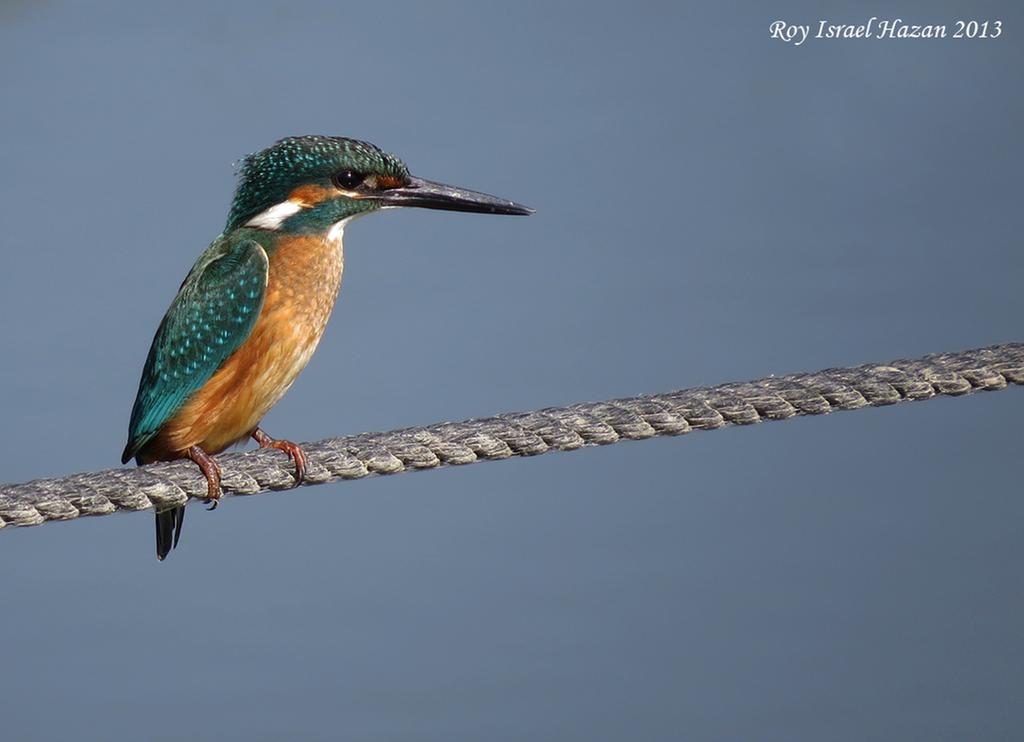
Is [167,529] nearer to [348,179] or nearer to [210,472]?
[210,472]

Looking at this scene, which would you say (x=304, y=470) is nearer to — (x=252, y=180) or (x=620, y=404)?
(x=620, y=404)

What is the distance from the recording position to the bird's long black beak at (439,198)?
8.52 feet

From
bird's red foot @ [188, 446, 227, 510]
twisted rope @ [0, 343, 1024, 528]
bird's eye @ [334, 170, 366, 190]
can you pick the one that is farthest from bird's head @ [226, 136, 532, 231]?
twisted rope @ [0, 343, 1024, 528]

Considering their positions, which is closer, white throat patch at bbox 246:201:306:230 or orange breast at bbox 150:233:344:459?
orange breast at bbox 150:233:344:459

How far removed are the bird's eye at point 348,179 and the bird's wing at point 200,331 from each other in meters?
0.18

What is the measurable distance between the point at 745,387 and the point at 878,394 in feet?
0.68

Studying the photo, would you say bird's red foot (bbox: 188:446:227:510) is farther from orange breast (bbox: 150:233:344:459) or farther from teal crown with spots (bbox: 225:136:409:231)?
teal crown with spots (bbox: 225:136:409:231)

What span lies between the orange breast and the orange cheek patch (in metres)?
0.06

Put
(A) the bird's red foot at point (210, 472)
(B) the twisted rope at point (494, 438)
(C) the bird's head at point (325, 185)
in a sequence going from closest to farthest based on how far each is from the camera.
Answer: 1. (B) the twisted rope at point (494, 438)
2. (A) the bird's red foot at point (210, 472)
3. (C) the bird's head at point (325, 185)

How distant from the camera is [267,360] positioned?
2.48 meters

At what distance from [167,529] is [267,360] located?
0.38m

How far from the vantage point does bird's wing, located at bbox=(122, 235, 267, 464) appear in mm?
2463

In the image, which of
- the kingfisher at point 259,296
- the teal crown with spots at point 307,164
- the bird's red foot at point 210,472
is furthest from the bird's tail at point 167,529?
the teal crown with spots at point 307,164

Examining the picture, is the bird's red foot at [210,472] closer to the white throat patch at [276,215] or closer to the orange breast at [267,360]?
the orange breast at [267,360]
